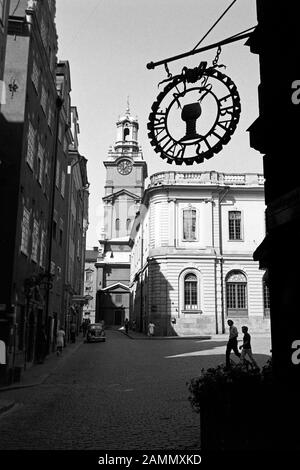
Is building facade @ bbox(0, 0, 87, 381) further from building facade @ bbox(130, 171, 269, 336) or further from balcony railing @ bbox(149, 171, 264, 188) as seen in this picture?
balcony railing @ bbox(149, 171, 264, 188)

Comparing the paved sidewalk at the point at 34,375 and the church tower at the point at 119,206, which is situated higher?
the church tower at the point at 119,206

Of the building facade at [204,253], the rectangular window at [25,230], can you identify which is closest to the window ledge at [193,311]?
the building facade at [204,253]

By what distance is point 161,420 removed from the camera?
942 cm

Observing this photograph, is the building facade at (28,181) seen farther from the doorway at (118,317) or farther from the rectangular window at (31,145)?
the doorway at (118,317)

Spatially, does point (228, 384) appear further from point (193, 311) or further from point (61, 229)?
point (193, 311)

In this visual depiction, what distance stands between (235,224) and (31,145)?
3133 cm

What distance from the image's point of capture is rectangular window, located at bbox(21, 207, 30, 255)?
1877cm

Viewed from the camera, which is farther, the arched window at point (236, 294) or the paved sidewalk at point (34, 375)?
the arched window at point (236, 294)

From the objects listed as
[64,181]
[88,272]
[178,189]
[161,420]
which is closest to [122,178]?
[88,272]

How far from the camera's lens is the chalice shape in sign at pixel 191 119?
21.1 ft

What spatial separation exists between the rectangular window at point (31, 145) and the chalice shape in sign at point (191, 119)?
44.9 ft

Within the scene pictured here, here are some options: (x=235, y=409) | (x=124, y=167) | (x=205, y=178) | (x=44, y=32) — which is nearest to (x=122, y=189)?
(x=124, y=167)

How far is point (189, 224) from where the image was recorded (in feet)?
157

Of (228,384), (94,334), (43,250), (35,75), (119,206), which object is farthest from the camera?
(119,206)
